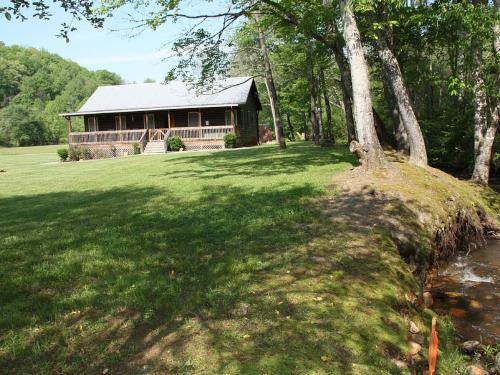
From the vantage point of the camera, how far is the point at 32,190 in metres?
12.8

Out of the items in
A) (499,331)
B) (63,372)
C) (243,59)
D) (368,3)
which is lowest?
(499,331)

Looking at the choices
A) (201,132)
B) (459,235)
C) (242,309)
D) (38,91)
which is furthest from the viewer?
(38,91)

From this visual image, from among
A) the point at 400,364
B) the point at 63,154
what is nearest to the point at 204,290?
the point at 400,364

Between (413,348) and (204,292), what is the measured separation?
79.8 inches

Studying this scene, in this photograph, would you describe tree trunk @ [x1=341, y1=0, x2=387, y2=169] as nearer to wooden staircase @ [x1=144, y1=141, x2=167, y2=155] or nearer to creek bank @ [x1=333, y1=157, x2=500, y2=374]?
creek bank @ [x1=333, y1=157, x2=500, y2=374]

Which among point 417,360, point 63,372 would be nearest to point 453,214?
point 417,360

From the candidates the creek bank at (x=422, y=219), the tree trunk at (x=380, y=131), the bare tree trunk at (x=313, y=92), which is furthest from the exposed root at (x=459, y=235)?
the bare tree trunk at (x=313, y=92)

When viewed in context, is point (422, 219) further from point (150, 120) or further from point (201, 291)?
point (150, 120)

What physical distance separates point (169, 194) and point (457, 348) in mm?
7291

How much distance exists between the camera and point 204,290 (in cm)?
469

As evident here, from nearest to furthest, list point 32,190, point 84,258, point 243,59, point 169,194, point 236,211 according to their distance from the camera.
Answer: point 84,258 < point 236,211 < point 169,194 < point 32,190 < point 243,59

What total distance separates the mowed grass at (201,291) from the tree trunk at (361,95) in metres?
2.29

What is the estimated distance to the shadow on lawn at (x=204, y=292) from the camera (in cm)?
351

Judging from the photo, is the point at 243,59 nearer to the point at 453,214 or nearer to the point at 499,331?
the point at 453,214
